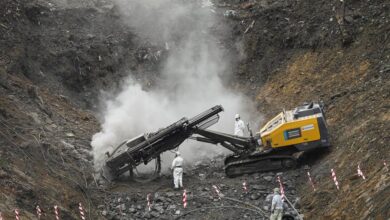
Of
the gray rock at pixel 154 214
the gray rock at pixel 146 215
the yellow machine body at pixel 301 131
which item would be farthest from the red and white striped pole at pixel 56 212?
the yellow machine body at pixel 301 131

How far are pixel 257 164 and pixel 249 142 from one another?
62 centimetres

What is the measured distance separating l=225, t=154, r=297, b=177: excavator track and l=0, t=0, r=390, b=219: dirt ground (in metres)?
0.28

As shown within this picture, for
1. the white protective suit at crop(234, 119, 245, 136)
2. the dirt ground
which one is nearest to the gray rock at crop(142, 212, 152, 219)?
the dirt ground

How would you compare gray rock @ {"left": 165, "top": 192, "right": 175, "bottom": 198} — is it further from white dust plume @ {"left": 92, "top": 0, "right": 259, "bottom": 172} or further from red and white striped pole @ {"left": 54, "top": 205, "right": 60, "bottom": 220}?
red and white striped pole @ {"left": 54, "top": 205, "right": 60, "bottom": 220}

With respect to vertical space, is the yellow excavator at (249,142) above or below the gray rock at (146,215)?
above

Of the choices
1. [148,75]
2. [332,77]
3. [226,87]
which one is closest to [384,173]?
[332,77]

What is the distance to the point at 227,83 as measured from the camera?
825 inches

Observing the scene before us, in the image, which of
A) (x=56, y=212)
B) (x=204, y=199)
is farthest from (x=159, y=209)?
(x=56, y=212)

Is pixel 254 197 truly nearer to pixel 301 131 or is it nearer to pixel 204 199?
pixel 204 199

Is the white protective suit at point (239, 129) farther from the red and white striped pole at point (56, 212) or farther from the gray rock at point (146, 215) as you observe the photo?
the red and white striped pole at point (56, 212)

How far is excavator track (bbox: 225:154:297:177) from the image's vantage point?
13.6m

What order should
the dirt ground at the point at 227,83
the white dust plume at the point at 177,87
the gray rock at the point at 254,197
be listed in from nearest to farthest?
1. the dirt ground at the point at 227,83
2. the gray rock at the point at 254,197
3. the white dust plume at the point at 177,87

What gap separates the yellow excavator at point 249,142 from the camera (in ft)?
43.0

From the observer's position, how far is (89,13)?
23.6 m
